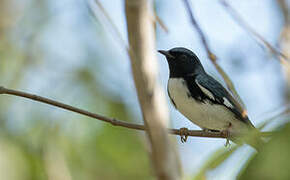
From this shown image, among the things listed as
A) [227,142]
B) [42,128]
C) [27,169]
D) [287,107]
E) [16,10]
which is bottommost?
[27,169]

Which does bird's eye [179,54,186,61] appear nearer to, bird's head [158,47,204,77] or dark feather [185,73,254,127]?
bird's head [158,47,204,77]

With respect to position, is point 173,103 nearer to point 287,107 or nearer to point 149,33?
point 287,107

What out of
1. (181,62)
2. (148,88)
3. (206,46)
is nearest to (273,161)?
(148,88)

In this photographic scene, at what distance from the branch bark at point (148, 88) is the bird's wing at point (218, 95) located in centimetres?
286

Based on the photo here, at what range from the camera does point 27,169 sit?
455cm

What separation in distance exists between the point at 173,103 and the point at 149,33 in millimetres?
2964

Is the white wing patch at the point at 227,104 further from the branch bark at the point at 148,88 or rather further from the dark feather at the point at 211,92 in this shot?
the branch bark at the point at 148,88

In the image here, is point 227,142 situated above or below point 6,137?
above

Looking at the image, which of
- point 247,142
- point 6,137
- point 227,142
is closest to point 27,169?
point 6,137

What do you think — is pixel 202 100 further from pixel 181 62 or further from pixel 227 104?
pixel 181 62

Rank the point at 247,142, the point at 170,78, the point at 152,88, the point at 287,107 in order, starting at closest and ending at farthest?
the point at 152,88, the point at 287,107, the point at 247,142, the point at 170,78

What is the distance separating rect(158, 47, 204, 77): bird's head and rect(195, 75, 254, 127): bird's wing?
0.65ft

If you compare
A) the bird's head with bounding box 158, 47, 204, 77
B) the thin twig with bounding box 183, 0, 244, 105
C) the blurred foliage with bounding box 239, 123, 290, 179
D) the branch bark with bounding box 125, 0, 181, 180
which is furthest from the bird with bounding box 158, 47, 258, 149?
the branch bark with bounding box 125, 0, 181, 180

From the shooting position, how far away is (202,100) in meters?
4.36
